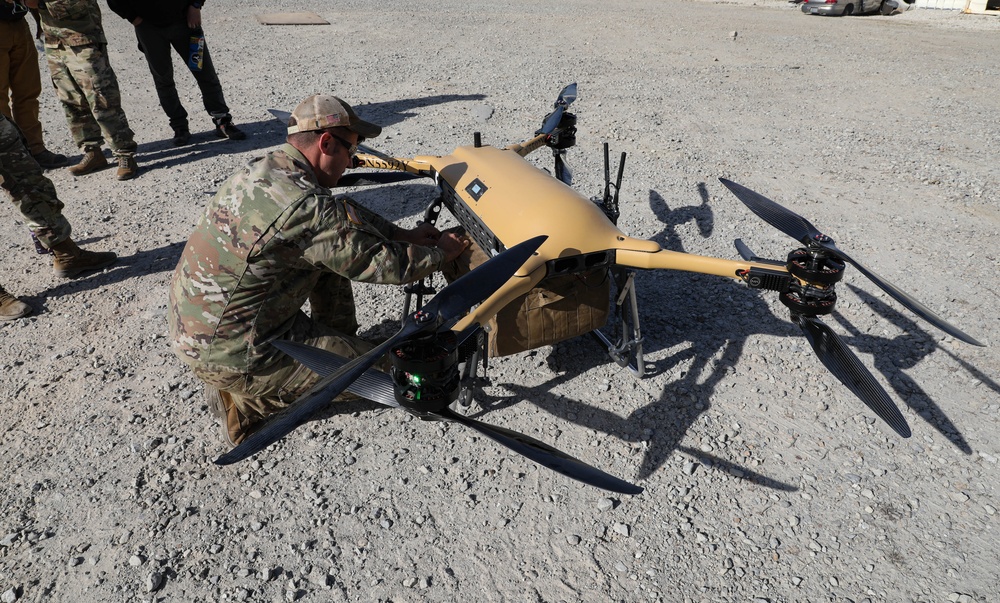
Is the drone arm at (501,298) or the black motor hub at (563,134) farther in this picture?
the black motor hub at (563,134)

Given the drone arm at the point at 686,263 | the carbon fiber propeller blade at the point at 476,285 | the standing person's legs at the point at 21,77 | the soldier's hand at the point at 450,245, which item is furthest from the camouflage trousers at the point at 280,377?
the standing person's legs at the point at 21,77

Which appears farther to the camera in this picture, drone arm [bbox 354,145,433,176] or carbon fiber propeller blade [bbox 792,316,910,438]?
drone arm [bbox 354,145,433,176]

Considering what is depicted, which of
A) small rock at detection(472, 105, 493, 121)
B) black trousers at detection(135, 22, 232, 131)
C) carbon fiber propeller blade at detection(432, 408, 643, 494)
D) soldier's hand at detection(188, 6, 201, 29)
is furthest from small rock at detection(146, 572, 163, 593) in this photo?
small rock at detection(472, 105, 493, 121)

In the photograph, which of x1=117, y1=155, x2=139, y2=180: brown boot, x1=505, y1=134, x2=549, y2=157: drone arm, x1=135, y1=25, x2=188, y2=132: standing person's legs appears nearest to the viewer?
x1=505, y1=134, x2=549, y2=157: drone arm

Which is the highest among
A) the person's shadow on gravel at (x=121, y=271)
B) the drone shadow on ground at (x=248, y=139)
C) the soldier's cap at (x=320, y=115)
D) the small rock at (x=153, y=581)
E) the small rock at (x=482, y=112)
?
the soldier's cap at (x=320, y=115)

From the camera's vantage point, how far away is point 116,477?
3.61 metres

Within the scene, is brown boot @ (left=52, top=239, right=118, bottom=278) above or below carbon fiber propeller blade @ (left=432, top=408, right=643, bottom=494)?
below

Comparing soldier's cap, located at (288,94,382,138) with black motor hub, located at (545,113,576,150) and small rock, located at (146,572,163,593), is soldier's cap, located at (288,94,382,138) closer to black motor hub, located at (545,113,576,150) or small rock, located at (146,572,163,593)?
black motor hub, located at (545,113,576,150)

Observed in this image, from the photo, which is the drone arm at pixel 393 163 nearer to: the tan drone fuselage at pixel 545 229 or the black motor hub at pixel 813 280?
the tan drone fuselage at pixel 545 229

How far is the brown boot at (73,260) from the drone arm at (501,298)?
4.66 meters

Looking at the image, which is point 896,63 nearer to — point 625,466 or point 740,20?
point 740,20

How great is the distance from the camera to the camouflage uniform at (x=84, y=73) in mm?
6926

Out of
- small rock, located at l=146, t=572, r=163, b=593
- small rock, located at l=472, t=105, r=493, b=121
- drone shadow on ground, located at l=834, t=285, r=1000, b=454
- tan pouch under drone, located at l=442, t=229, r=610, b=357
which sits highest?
tan pouch under drone, located at l=442, t=229, r=610, b=357

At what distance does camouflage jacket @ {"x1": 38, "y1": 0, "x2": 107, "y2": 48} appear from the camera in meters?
6.81
